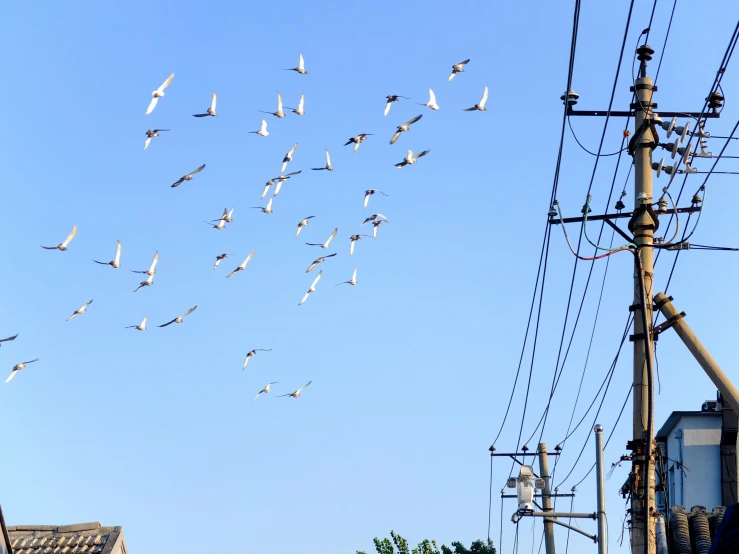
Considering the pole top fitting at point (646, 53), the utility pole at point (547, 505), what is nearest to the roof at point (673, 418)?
the utility pole at point (547, 505)

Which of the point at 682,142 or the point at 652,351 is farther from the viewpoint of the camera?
the point at 682,142

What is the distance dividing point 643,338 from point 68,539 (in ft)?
28.3

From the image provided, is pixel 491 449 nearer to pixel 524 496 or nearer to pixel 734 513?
pixel 524 496

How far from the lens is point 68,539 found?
54.9 feet

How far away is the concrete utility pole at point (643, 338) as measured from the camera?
13.6m

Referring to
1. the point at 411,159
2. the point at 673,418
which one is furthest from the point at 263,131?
the point at 673,418

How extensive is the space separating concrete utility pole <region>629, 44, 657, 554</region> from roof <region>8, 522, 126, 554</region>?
23.4ft

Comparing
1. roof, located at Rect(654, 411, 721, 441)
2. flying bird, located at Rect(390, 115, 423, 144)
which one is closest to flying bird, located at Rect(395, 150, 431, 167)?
flying bird, located at Rect(390, 115, 423, 144)

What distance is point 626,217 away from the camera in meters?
15.4

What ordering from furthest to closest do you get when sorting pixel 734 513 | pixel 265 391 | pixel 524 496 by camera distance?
1. pixel 265 391
2. pixel 524 496
3. pixel 734 513

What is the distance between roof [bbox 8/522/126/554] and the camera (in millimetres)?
16255

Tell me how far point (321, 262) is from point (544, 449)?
8559 millimetres

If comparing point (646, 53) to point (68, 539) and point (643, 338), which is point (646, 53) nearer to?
point (643, 338)

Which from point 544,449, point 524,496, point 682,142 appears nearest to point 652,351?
point 682,142
